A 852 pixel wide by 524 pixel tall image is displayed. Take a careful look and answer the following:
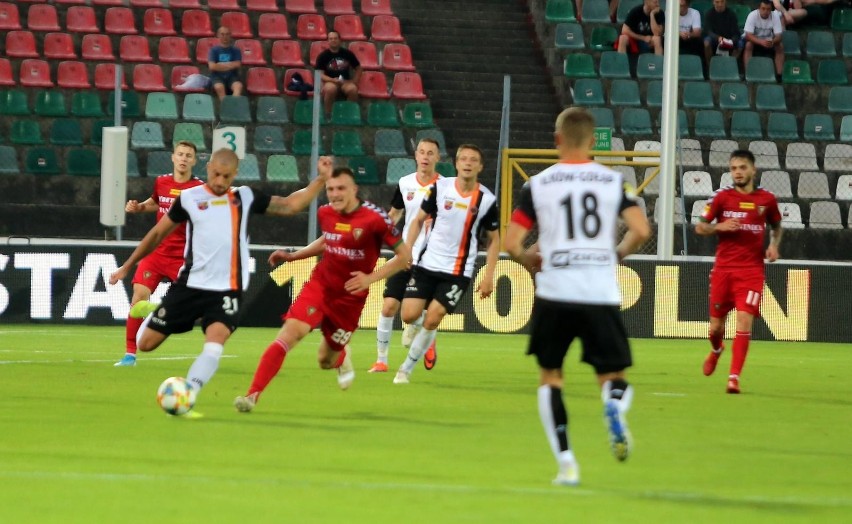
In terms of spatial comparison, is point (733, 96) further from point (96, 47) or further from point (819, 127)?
point (96, 47)

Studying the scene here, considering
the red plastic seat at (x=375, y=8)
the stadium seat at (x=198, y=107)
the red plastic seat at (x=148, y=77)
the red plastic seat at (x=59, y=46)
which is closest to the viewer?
the stadium seat at (x=198, y=107)

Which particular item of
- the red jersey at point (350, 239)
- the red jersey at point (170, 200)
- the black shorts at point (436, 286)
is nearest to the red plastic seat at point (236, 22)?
the red jersey at point (170, 200)

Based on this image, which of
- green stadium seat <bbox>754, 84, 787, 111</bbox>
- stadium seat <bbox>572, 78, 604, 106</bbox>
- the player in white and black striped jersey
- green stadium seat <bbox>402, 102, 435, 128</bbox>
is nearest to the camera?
the player in white and black striped jersey

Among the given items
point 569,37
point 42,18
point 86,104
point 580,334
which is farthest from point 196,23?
point 580,334

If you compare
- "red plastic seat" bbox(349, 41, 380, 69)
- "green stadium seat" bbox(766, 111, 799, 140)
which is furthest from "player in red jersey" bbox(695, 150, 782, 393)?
"red plastic seat" bbox(349, 41, 380, 69)

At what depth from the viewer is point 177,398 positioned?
10.4m

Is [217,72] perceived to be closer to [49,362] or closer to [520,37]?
[520,37]

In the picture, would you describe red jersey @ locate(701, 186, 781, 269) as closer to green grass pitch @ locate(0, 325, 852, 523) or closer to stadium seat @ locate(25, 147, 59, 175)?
green grass pitch @ locate(0, 325, 852, 523)

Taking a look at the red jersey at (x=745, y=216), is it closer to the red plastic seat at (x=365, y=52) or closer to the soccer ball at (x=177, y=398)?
the soccer ball at (x=177, y=398)

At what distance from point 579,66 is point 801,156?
4187 millimetres

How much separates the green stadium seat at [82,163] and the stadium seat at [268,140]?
2367mm

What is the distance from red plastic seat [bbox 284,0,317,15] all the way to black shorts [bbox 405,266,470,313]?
46.5ft

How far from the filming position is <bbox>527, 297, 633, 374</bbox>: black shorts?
7.80 m

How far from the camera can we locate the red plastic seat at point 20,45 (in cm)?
2509
